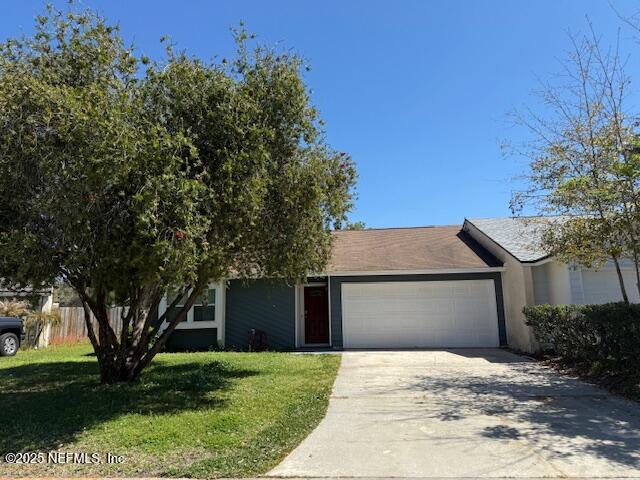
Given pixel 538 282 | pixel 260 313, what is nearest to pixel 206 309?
pixel 260 313

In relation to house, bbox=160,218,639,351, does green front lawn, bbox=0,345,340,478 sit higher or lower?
lower

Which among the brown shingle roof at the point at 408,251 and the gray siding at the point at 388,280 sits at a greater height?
the brown shingle roof at the point at 408,251

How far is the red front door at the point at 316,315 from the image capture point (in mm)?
17938

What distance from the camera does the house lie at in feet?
52.7

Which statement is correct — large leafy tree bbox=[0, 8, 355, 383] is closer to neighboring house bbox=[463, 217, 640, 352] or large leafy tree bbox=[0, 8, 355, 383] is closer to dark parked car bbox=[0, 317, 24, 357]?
neighboring house bbox=[463, 217, 640, 352]

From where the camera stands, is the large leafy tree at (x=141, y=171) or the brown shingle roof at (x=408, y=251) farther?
the brown shingle roof at (x=408, y=251)

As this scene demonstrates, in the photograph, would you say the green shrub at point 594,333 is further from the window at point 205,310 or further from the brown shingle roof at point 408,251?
the window at point 205,310

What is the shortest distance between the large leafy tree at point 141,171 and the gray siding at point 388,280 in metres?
7.19

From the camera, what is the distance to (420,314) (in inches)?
647

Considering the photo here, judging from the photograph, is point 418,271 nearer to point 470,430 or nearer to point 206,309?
point 206,309

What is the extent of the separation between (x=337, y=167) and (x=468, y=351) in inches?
331

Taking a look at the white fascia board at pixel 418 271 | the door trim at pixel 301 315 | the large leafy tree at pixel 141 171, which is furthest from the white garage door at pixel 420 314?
the large leafy tree at pixel 141 171

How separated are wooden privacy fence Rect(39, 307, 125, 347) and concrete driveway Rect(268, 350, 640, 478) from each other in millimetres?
13750

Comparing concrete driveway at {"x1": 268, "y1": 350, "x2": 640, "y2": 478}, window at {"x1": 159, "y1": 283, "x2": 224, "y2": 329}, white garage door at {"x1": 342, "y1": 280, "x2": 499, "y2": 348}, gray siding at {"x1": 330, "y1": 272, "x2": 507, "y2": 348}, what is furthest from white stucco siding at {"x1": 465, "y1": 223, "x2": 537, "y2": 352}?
window at {"x1": 159, "y1": 283, "x2": 224, "y2": 329}
